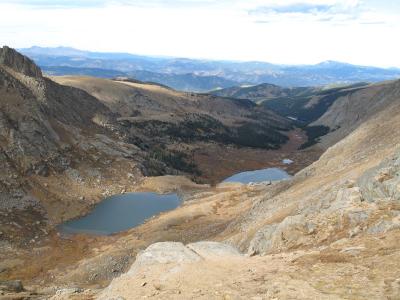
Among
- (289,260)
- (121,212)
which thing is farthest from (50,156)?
(289,260)

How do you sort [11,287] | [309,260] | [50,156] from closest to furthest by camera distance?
[309,260] → [11,287] → [50,156]

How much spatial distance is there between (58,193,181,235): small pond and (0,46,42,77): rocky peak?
51942 mm

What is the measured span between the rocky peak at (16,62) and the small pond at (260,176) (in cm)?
7540

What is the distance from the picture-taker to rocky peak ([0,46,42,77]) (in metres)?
132

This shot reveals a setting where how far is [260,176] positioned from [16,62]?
93.2 meters

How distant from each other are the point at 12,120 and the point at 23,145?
7947 mm

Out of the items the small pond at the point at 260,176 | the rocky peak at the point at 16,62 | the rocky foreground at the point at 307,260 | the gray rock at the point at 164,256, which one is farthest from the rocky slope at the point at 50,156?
the rocky foreground at the point at 307,260

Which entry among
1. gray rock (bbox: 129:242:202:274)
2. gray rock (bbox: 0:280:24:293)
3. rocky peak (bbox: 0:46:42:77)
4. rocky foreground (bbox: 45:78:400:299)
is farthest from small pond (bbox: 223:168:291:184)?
gray rock (bbox: 129:242:202:274)

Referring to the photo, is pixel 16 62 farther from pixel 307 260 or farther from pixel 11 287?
pixel 307 260

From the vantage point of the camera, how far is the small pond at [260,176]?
165 m

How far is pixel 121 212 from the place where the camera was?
103625mm

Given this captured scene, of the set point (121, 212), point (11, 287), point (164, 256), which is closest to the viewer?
point (164, 256)

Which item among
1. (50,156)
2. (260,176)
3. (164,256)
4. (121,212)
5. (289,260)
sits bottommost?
(260,176)

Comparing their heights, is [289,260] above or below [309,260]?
below
